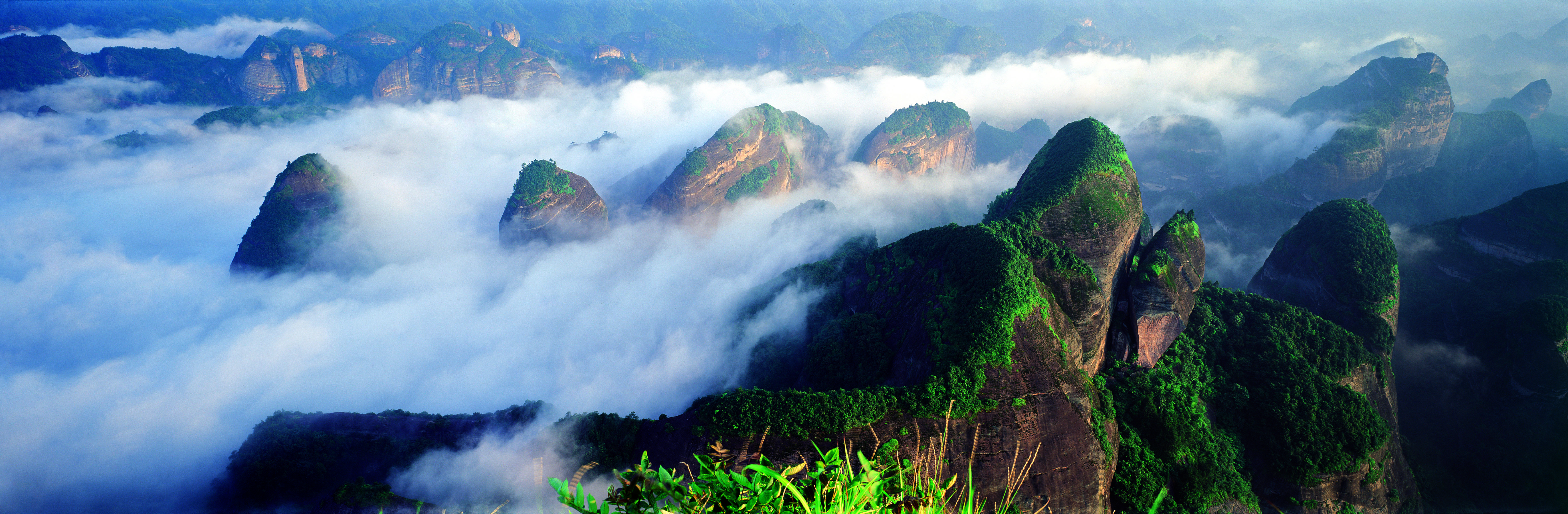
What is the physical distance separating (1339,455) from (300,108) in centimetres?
15876

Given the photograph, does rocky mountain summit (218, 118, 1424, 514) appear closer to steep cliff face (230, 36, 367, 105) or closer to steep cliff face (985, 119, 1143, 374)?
steep cliff face (985, 119, 1143, 374)

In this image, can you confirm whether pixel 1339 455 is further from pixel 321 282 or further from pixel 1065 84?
pixel 1065 84

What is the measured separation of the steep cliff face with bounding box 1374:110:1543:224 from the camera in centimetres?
7562

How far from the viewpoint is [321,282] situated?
65.0m

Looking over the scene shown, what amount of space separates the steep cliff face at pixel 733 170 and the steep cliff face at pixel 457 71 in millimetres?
68412

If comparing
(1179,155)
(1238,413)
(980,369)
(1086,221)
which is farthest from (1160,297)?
(1179,155)

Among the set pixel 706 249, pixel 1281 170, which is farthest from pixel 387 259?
pixel 1281 170

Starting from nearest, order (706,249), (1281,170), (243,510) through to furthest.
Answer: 1. (243,510)
2. (706,249)
3. (1281,170)

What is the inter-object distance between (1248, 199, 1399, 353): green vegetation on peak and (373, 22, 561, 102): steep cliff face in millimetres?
139552

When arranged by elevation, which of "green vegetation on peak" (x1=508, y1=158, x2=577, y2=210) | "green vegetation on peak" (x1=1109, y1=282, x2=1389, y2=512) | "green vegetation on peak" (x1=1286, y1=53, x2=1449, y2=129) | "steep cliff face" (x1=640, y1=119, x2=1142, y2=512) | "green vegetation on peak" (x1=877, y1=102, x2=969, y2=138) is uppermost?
"green vegetation on peak" (x1=877, y1=102, x2=969, y2=138)

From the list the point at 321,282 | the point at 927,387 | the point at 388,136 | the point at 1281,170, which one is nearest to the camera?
the point at 927,387

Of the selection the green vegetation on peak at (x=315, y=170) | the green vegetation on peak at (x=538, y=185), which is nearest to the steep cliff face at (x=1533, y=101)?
the green vegetation on peak at (x=538, y=185)

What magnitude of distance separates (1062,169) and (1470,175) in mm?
88430

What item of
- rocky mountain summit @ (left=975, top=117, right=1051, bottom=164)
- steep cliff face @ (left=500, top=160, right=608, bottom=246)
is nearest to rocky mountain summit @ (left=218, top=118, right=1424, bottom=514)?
steep cliff face @ (left=500, top=160, right=608, bottom=246)
